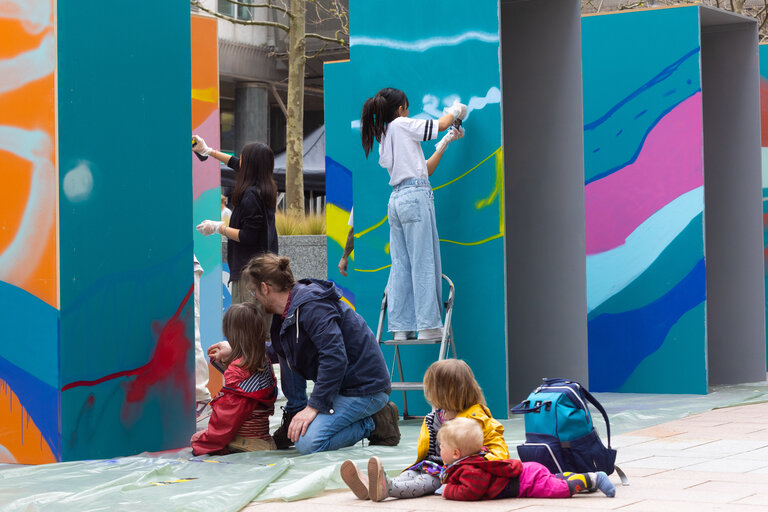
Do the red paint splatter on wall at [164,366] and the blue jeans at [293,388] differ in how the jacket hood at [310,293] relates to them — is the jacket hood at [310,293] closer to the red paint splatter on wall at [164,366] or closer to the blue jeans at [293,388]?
the blue jeans at [293,388]

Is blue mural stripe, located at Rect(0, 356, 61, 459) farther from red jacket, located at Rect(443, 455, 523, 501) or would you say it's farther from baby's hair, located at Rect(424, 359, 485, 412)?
→ red jacket, located at Rect(443, 455, 523, 501)

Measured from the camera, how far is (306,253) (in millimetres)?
15984

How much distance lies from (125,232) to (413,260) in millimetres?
1964

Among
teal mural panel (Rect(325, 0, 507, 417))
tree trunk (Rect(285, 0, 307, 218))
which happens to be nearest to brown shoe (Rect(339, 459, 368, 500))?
teal mural panel (Rect(325, 0, 507, 417))

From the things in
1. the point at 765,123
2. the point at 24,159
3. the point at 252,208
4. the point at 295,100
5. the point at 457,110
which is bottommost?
the point at 252,208

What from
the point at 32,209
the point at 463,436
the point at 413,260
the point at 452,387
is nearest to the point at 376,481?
the point at 463,436

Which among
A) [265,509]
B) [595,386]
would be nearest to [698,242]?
[595,386]

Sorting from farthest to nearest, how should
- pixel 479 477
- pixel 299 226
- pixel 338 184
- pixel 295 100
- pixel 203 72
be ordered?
pixel 295 100, pixel 299 226, pixel 338 184, pixel 203 72, pixel 479 477

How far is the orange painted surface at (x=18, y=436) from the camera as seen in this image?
5613mm

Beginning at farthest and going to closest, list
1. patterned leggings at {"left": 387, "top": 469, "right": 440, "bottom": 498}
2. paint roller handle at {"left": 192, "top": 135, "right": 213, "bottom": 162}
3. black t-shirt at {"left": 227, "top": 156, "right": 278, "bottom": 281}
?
paint roller handle at {"left": 192, "top": 135, "right": 213, "bottom": 162} → black t-shirt at {"left": 227, "top": 156, "right": 278, "bottom": 281} → patterned leggings at {"left": 387, "top": 469, "right": 440, "bottom": 498}

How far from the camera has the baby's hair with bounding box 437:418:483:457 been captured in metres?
4.61

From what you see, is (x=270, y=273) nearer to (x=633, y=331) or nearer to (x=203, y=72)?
(x=203, y=72)

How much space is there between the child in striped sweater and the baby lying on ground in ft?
5.43

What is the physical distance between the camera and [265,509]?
446cm
